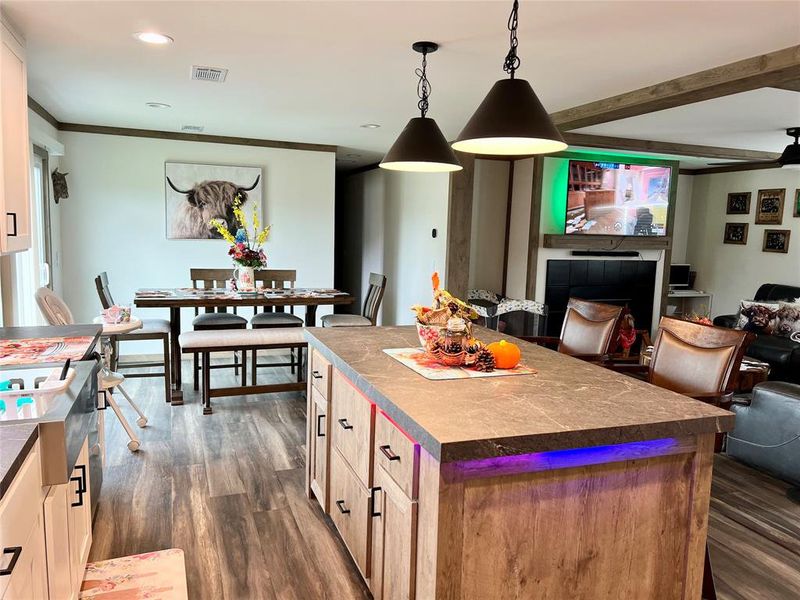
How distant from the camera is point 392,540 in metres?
1.88

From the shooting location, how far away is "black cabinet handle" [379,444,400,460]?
1.83 metres

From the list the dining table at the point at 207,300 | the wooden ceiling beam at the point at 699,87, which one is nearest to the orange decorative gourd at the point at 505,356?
the wooden ceiling beam at the point at 699,87

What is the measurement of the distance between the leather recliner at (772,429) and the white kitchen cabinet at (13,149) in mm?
3910

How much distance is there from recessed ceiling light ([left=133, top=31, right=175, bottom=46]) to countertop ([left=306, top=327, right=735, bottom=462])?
1.96 meters

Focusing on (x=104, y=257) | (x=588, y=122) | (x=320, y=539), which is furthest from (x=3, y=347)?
(x=588, y=122)

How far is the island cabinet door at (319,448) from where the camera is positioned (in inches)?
105

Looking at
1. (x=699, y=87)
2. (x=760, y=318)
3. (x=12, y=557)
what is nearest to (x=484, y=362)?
(x=12, y=557)

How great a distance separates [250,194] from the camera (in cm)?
639

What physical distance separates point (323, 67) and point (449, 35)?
0.94 metres

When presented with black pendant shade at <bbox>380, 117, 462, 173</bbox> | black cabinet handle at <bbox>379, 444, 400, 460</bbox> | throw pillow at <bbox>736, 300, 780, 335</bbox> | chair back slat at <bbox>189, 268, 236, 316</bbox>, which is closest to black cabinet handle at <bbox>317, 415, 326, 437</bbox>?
black cabinet handle at <bbox>379, 444, 400, 460</bbox>

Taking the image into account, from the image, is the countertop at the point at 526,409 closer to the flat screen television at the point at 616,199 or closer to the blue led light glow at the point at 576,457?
the blue led light glow at the point at 576,457

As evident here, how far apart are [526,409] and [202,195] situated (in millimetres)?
5300

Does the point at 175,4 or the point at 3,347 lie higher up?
the point at 175,4

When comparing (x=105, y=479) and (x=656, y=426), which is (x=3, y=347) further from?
(x=656, y=426)
